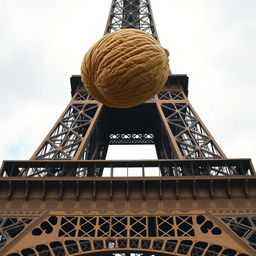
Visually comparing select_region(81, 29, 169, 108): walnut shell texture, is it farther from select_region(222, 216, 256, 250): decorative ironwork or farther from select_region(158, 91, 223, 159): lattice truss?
select_region(158, 91, 223, 159): lattice truss

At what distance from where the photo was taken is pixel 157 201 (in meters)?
15.0

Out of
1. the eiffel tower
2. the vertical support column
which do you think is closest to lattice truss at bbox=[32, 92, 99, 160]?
the eiffel tower

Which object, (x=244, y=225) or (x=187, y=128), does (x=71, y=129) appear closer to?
(x=187, y=128)

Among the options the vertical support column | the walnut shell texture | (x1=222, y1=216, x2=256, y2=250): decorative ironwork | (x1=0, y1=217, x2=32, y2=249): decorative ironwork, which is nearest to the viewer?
the walnut shell texture

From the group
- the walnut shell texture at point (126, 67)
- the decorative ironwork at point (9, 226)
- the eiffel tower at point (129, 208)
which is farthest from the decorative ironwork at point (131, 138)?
the walnut shell texture at point (126, 67)

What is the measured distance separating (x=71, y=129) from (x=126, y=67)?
1407cm

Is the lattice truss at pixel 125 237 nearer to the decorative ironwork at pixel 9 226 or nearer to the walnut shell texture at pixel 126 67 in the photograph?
the decorative ironwork at pixel 9 226

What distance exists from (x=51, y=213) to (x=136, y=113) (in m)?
12.7

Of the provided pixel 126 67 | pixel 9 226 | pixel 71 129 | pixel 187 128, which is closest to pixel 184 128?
pixel 187 128

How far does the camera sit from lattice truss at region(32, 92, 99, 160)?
18641 millimetres

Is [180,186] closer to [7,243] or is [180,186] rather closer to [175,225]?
[175,225]

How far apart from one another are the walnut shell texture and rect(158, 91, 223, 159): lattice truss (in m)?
11.4

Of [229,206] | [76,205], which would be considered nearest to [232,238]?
[229,206]

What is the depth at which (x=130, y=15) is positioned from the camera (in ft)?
102
